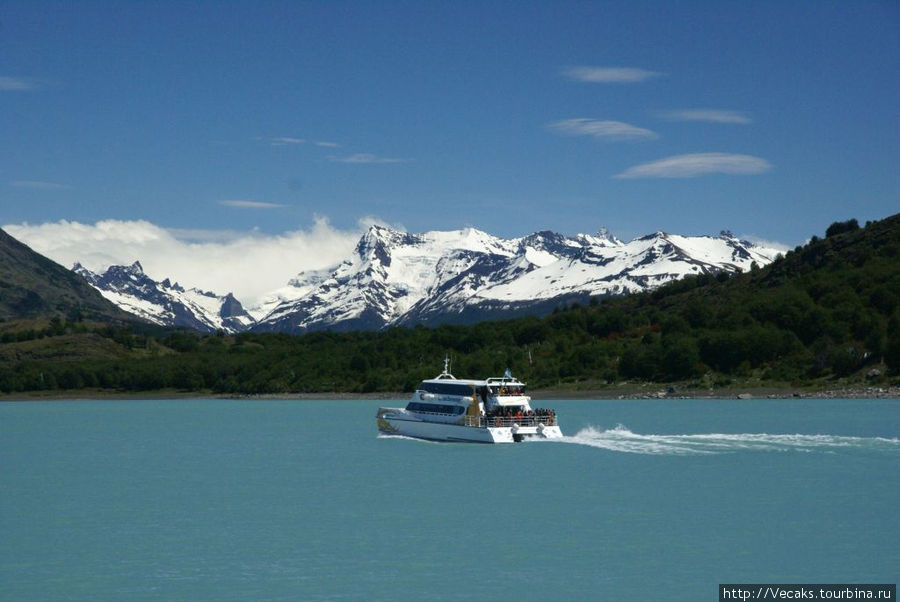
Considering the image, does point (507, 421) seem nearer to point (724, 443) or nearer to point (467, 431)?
point (467, 431)

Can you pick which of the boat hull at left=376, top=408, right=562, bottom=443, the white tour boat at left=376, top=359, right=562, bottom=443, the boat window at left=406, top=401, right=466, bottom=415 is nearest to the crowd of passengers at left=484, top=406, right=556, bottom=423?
the white tour boat at left=376, top=359, right=562, bottom=443

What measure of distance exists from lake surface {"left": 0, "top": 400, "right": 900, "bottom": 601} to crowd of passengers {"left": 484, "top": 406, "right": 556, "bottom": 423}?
301 cm

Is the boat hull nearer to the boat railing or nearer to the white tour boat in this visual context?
the white tour boat

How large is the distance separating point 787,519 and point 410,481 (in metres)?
28.0

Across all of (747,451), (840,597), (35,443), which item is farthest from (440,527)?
(35,443)

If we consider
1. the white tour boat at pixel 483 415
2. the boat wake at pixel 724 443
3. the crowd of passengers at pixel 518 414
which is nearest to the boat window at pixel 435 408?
the white tour boat at pixel 483 415

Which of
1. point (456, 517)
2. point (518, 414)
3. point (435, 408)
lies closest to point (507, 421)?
point (518, 414)

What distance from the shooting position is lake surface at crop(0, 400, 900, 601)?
148ft

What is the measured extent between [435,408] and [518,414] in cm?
845

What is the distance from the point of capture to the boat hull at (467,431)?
97500 mm

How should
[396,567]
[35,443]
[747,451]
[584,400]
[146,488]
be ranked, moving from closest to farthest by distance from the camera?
[396,567]
[146,488]
[747,451]
[35,443]
[584,400]

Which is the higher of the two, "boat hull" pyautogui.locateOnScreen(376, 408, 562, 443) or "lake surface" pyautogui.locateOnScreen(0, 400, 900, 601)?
"boat hull" pyautogui.locateOnScreen(376, 408, 562, 443)

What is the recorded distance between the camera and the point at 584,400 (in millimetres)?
197375

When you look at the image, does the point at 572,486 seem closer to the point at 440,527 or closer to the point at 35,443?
the point at 440,527
